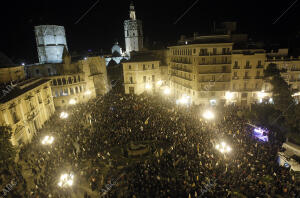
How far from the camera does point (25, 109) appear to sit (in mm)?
24125

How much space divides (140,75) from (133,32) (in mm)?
35270

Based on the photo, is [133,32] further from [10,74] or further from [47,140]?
[47,140]

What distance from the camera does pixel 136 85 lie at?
125 feet

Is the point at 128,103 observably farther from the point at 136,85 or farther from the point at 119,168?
the point at 119,168

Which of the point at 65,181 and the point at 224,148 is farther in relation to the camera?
the point at 224,148

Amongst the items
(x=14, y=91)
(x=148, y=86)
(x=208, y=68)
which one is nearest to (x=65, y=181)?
(x=14, y=91)

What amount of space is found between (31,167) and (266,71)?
3200 cm

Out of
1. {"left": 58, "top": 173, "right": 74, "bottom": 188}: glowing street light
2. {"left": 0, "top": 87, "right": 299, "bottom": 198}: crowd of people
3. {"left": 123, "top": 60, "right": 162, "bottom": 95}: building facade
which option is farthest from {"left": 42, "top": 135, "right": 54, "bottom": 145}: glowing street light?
{"left": 123, "top": 60, "right": 162, "bottom": 95}: building facade

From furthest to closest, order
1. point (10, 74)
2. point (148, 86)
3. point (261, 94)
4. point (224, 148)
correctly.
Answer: point (148, 86) → point (261, 94) → point (10, 74) → point (224, 148)

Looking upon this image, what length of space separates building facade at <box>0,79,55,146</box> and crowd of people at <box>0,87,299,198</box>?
225 centimetres

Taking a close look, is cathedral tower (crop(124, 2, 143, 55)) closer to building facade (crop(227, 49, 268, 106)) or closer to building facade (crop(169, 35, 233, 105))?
building facade (crop(169, 35, 233, 105))

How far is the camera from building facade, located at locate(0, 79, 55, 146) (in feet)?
66.1

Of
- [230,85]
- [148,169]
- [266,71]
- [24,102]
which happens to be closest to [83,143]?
[148,169]

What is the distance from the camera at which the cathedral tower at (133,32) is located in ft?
218
